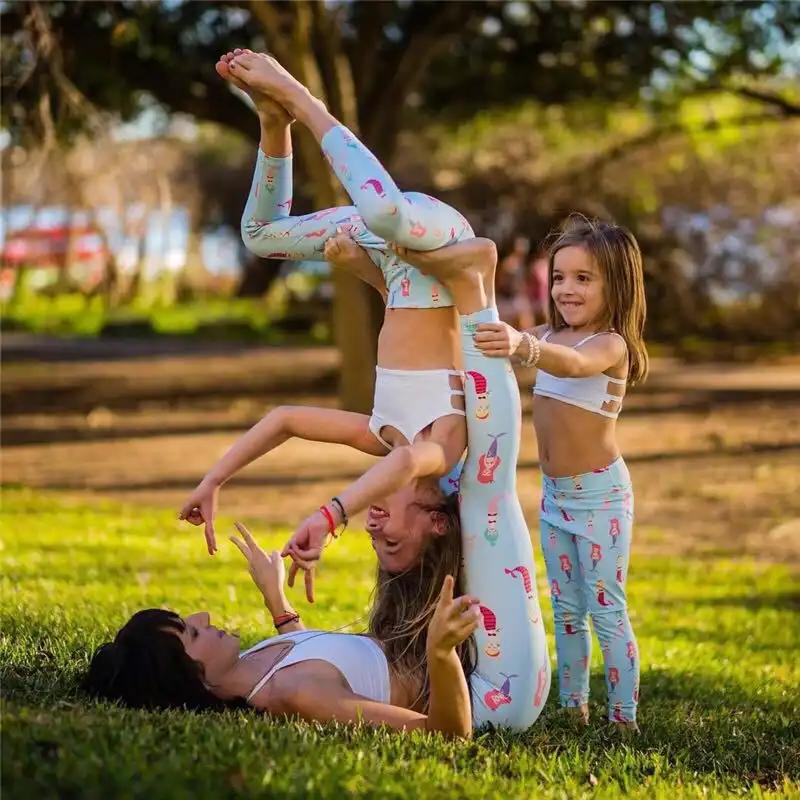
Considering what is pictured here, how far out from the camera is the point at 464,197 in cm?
2697

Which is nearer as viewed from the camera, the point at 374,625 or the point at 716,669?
the point at 374,625

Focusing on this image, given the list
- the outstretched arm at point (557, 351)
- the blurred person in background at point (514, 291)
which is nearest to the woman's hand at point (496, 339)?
the outstretched arm at point (557, 351)

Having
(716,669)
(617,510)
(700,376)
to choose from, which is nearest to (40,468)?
(716,669)

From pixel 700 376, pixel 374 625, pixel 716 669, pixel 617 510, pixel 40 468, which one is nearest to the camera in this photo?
pixel 374 625

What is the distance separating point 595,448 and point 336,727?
151 centimetres

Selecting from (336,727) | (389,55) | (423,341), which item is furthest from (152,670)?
(389,55)

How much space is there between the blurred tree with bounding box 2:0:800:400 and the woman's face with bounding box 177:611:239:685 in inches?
381

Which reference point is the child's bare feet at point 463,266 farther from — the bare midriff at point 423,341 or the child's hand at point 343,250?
the child's hand at point 343,250

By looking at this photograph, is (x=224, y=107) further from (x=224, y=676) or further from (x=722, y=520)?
(x=224, y=676)

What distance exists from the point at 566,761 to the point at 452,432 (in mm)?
1027

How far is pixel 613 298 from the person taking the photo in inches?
199

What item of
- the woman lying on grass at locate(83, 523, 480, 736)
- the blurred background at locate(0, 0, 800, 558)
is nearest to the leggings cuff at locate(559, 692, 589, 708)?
the woman lying on grass at locate(83, 523, 480, 736)

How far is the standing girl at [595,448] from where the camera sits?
5.00 m

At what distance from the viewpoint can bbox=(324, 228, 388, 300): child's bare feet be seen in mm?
4684
